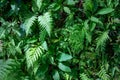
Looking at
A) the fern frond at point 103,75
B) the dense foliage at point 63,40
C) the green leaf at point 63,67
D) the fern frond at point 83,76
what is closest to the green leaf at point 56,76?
the dense foliage at point 63,40

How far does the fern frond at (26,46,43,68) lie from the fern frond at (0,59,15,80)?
0.81 ft

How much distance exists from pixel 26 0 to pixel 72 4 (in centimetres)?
69

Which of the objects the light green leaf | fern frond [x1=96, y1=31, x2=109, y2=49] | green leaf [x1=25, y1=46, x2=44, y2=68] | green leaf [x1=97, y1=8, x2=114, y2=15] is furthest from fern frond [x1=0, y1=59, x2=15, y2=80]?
green leaf [x1=97, y1=8, x2=114, y2=15]

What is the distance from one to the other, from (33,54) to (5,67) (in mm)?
397

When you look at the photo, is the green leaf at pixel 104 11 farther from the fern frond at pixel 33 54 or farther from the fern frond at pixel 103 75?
the fern frond at pixel 33 54

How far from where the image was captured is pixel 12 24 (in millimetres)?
3752

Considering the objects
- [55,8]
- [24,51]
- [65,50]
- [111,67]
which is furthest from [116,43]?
[24,51]

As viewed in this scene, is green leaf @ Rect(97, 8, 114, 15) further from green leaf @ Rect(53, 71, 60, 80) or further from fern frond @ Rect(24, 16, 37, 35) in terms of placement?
green leaf @ Rect(53, 71, 60, 80)

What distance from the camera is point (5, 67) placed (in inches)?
140

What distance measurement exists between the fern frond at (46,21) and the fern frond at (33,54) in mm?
329

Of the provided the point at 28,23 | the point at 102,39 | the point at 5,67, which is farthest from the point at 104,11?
the point at 5,67

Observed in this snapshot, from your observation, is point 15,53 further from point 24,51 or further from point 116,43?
point 116,43

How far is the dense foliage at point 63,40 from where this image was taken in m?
3.65

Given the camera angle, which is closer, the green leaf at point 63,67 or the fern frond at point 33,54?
the fern frond at point 33,54
